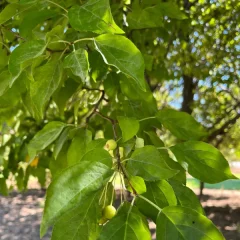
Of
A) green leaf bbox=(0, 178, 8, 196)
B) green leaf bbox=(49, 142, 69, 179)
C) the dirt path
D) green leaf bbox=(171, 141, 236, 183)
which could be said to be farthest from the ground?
green leaf bbox=(171, 141, 236, 183)

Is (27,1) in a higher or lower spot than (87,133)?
higher

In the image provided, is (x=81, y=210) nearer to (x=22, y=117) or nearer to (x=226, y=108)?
(x=22, y=117)

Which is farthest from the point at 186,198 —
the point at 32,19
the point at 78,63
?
the point at 32,19

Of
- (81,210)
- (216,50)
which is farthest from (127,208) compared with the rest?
(216,50)

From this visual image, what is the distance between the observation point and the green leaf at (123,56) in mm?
676

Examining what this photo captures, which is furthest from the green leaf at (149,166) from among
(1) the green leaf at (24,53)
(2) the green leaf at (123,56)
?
(1) the green leaf at (24,53)

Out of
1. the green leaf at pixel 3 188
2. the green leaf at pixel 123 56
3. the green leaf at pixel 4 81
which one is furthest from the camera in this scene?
the green leaf at pixel 3 188

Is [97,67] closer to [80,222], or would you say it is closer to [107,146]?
[107,146]

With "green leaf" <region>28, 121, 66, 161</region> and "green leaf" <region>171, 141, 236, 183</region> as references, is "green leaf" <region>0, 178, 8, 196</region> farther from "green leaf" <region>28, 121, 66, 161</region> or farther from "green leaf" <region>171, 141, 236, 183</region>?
"green leaf" <region>171, 141, 236, 183</region>

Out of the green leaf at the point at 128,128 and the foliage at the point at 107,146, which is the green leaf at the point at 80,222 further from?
the green leaf at the point at 128,128

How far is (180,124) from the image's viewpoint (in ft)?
3.09

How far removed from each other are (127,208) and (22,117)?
131 centimetres

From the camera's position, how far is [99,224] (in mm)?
689

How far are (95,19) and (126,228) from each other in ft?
1.09
